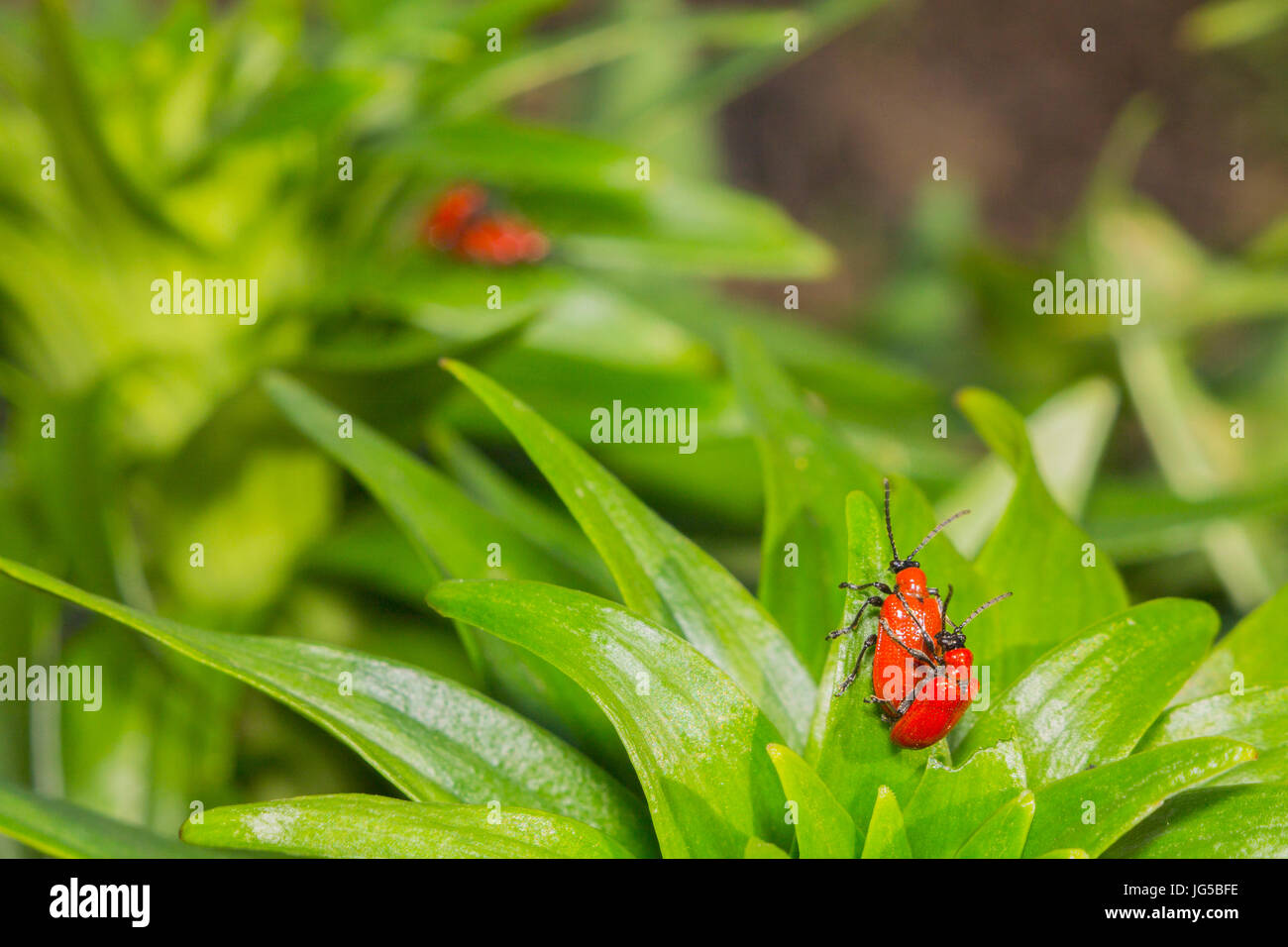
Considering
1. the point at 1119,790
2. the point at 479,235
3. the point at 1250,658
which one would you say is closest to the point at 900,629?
the point at 1119,790

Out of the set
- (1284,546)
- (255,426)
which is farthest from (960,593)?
(1284,546)

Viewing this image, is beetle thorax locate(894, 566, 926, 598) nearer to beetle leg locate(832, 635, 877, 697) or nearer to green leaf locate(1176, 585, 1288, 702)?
beetle leg locate(832, 635, 877, 697)

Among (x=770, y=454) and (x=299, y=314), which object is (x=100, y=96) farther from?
(x=770, y=454)

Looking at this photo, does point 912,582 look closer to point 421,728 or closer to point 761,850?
point 761,850

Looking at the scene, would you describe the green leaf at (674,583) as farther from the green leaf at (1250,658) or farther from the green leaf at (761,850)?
the green leaf at (1250,658)

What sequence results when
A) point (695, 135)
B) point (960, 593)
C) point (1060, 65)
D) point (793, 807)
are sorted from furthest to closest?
point (1060, 65) < point (695, 135) < point (960, 593) < point (793, 807)

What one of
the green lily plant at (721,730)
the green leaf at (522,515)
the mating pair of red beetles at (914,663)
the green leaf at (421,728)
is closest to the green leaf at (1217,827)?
the green lily plant at (721,730)
